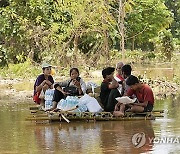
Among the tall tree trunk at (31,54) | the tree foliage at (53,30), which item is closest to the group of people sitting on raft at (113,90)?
the tree foliage at (53,30)

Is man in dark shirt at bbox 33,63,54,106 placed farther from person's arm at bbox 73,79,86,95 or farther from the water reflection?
the water reflection

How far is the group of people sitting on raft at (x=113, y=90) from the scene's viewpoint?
10570 mm

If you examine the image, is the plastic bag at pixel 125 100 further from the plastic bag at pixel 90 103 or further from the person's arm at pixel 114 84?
the plastic bag at pixel 90 103

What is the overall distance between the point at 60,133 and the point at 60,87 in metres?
1.68

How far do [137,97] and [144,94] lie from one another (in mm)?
160

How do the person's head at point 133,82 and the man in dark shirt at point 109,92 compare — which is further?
the man in dark shirt at point 109,92

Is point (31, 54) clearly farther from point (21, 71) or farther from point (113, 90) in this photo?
point (113, 90)

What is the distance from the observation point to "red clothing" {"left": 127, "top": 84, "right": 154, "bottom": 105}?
10.6m

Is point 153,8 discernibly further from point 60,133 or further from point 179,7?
point 60,133

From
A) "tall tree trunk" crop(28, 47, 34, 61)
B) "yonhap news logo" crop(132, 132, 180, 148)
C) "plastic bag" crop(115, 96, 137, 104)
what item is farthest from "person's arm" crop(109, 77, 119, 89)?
"tall tree trunk" crop(28, 47, 34, 61)

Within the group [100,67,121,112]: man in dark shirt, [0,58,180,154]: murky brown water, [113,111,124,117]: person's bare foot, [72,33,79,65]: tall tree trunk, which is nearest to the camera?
[0,58,180,154]: murky brown water

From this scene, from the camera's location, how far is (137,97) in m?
10.7

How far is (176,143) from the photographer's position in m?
8.21

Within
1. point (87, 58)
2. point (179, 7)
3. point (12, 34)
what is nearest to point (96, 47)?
point (87, 58)
